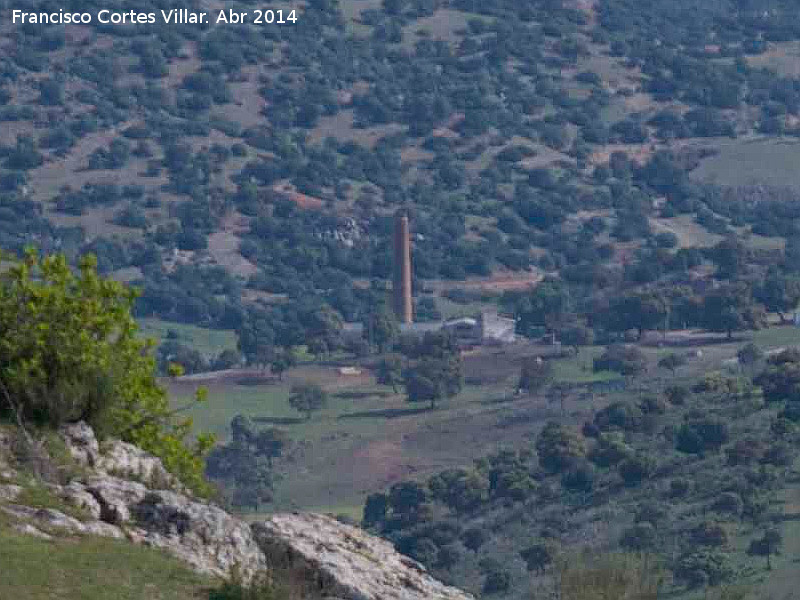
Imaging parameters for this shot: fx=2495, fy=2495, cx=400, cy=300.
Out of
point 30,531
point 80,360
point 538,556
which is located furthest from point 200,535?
point 538,556

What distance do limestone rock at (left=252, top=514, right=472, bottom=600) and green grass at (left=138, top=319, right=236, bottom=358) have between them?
62.9 metres

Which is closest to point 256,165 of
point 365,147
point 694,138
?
point 365,147

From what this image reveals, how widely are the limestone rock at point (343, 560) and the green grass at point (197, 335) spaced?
62.9 meters

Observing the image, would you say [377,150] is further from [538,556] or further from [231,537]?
[231,537]

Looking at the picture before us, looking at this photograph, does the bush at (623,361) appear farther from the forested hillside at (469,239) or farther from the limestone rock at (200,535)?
the limestone rock at (200,535)

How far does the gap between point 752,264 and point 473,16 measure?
4428 centimetres

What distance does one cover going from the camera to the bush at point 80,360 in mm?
12031

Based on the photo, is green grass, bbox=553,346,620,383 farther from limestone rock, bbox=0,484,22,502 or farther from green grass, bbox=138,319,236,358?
limestone rock, bbox=0,484,22,502

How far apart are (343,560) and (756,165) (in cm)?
9515

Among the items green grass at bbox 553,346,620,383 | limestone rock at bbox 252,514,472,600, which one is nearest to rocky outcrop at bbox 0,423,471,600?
limestone rock at bbox 252,514,472,600

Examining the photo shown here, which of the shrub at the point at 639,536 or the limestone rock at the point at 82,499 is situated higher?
the limestone rock at the point at 82,499

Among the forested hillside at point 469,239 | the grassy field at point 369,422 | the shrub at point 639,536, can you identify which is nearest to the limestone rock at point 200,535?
the forested hillside at point 469,239

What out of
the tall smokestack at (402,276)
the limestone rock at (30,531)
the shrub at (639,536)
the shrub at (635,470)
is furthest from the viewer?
the tall smokestack at (402,276)

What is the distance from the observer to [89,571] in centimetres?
1034
